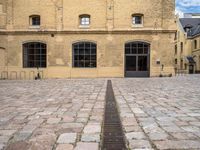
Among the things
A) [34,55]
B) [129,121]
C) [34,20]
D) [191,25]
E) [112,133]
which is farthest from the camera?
[191,25]

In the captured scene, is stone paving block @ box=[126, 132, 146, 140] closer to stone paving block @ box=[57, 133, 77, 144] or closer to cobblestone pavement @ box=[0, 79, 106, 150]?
cobblestone pavement @ box=[0, 79, 106, 150]

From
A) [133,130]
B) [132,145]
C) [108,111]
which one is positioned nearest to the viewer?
[132,145]

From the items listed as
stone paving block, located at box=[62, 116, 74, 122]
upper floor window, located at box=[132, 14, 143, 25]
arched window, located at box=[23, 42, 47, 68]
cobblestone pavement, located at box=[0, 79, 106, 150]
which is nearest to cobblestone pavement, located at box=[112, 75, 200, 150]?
cobblestone pavement, located at box=[0, 79, 106, 150]

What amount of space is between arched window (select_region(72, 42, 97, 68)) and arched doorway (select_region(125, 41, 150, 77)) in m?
2.97

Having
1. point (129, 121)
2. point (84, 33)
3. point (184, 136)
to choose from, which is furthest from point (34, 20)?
point (184, 136)

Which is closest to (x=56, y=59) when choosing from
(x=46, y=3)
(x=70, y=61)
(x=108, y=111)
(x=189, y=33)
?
(x=70, y=61)

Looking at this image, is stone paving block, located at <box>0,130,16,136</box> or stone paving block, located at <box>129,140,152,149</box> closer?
stone paving block, located at <box>129,140,152,149</box>

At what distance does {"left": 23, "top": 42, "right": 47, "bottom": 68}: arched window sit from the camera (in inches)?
Result: 1035

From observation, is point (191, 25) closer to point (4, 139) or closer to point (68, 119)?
point (68, 119)

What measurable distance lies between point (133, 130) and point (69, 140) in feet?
3.80

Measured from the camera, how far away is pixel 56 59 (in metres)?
25.9

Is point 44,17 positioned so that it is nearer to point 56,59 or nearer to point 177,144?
point 56,59

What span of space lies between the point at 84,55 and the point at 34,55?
459 centimetres

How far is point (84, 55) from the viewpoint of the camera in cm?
2605
